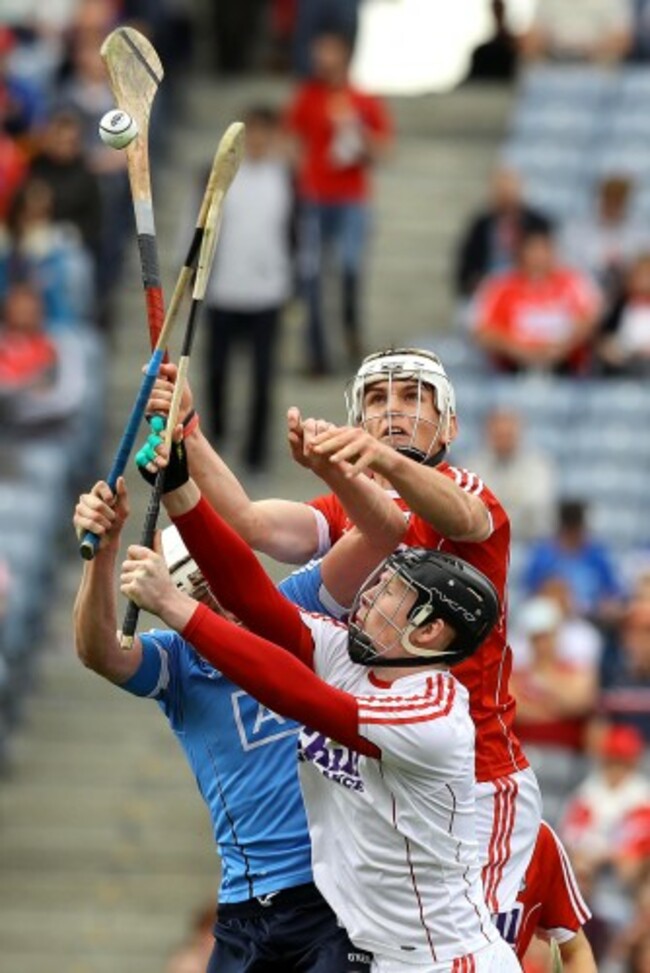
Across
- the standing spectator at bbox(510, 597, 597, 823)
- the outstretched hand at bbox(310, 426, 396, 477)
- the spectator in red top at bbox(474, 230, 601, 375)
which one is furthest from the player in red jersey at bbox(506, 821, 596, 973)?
the spectator in red top at bbox(474, 230, 601, 375)

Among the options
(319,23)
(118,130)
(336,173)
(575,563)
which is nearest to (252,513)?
(118,130)

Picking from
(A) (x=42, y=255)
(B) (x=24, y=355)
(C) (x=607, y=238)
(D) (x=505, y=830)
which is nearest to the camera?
(D) (x=505, y=830)

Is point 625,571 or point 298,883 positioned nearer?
point 298,883

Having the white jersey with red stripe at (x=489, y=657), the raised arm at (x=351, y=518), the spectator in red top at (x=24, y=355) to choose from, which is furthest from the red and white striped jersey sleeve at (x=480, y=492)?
the spectator in red top at (x=24, y=355)

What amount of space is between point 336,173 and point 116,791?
14.2 ft

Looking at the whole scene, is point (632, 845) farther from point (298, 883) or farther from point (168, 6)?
point (168, 6)

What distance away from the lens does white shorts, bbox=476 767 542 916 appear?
9.00 m

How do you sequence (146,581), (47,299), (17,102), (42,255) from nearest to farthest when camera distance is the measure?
(146,581) < (42,255) < (47,299) < (17,102)

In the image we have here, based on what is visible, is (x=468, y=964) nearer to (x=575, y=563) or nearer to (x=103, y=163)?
(x=575, y=563)

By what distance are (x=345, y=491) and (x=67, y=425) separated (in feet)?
31.2

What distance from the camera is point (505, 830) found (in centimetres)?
907

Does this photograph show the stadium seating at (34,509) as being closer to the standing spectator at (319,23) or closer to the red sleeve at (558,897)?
the standing spectator at (319,23)

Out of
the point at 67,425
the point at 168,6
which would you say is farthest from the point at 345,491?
the point at 168,6

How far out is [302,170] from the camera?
770 inches
